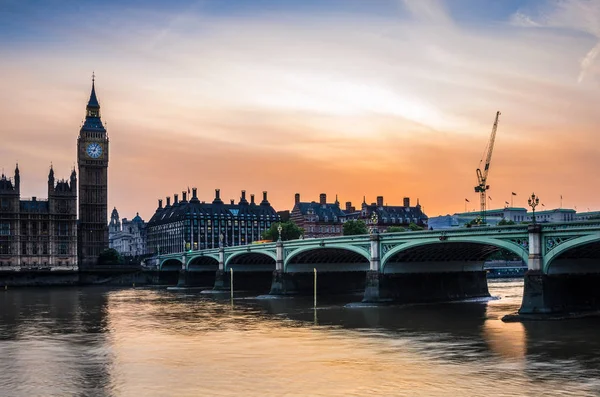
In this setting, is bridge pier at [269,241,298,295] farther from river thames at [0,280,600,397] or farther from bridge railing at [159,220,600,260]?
river thames at [0,280,600,397]

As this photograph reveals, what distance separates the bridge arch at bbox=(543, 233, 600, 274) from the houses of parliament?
428 feet

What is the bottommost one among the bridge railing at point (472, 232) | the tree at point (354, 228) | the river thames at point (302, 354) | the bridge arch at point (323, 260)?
the river thames at point (302, 354)

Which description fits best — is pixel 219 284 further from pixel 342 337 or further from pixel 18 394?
pixel 18 394

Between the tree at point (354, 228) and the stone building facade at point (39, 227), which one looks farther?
the tree at point (354, 228)

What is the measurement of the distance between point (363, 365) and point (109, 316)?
39.2 meters

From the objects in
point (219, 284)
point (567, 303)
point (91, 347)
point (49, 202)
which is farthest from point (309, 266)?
point (49, 202)

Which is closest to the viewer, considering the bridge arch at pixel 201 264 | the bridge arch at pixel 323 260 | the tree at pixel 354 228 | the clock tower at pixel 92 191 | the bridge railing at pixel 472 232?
the bridge railing at pixel 472 232

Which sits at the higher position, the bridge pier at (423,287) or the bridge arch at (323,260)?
the bridge arch at (323,260)

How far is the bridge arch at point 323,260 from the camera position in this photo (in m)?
95.3

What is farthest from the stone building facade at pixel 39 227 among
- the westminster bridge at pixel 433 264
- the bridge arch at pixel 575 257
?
the bridge arch at pixel 575 257

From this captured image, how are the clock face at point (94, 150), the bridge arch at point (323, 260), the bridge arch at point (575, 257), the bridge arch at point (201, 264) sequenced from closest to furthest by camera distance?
the bridge arch at point (575, 257)
the bridge arch at point (323, 260)
the bridge arch at point (201, 264)
the clock face at point (94, 150)

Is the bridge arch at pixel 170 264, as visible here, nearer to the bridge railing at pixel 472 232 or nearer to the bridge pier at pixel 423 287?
the bridge railing at pixel 472 232

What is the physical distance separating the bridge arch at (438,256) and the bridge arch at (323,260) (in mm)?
11693

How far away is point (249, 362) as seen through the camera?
4166 cm
